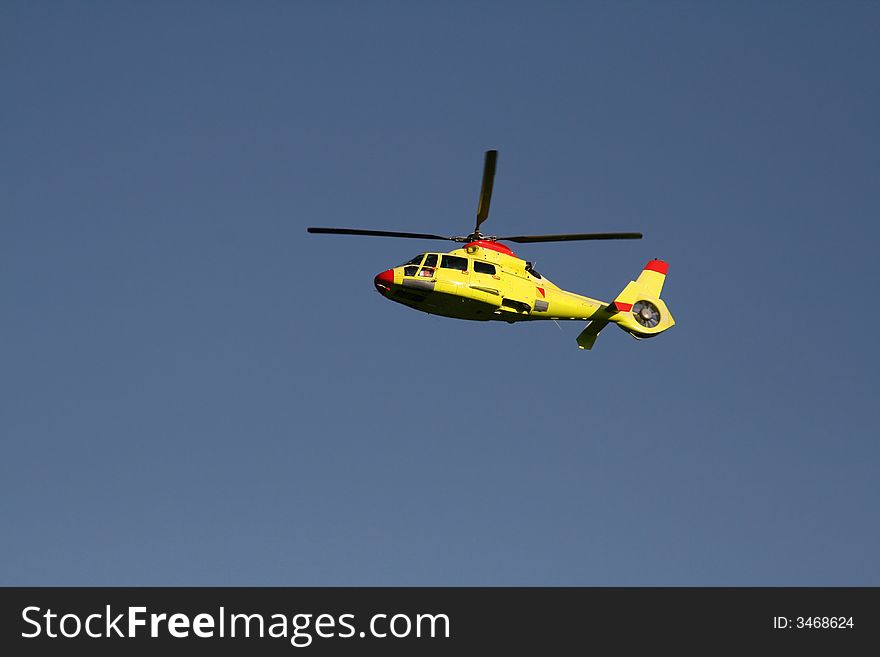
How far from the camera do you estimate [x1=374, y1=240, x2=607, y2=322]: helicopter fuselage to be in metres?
77.6

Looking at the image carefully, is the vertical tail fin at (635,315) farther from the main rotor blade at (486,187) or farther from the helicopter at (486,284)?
the main rotor blade at (486,187)

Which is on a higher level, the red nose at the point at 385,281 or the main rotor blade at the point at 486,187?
the main rotor blade at the point at 486,187

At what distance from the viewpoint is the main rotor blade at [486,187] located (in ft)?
252

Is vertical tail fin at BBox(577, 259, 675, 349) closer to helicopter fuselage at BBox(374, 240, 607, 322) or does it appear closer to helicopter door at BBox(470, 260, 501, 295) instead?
helicopter fuselage at BBox(374, 240, 607, 322)

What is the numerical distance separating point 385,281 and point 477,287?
444 centimetres

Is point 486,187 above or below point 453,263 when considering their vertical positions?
above

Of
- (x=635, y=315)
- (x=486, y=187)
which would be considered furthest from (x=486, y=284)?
(x=635, y=315)

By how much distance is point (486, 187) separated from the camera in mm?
79062

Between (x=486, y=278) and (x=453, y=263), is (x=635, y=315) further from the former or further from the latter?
(x=453, y=263)

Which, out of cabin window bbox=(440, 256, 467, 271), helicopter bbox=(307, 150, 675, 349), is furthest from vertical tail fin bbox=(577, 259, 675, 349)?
cabin window bbox=(440, 256, 467, 271)

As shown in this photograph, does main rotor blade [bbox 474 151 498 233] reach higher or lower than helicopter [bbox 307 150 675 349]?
higher

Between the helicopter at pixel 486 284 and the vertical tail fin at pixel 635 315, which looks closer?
the helicopter at pixel 486 284

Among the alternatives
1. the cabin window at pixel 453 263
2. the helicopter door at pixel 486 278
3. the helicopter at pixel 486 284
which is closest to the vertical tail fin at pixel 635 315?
the helicopter at pixel 486 284
